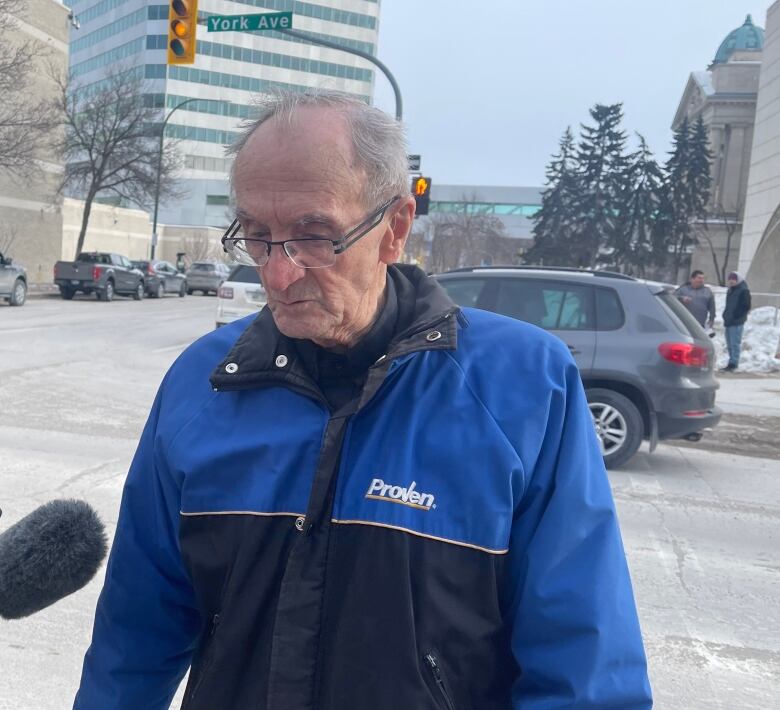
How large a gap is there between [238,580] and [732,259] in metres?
58.0

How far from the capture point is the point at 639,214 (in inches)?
2126

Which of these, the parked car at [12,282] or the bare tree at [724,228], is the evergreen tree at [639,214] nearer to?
the bare tree at [724,228]

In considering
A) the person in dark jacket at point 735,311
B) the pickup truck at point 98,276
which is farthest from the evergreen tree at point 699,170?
the person in dark jacket at point 735,311

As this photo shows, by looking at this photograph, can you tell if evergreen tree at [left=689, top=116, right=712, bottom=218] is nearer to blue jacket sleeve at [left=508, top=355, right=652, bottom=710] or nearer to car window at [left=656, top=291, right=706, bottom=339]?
car window at [left=656, top=291, right=706, bottom=339]

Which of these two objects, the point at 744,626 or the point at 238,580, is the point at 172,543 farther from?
the point at 744,626

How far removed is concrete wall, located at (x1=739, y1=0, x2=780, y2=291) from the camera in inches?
1393

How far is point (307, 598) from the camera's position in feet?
4.99

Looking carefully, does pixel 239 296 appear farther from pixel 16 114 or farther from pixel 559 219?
pixel 559 219

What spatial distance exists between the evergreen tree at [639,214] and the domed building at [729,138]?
321 cm

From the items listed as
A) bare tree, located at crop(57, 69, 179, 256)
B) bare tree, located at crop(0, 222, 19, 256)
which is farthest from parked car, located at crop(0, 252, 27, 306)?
bare tree, located at crop(0, 222, 19, 256)

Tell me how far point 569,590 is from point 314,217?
81 centimetres

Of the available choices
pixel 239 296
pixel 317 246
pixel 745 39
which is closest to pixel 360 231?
pixel 317 246

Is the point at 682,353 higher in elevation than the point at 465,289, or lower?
lower

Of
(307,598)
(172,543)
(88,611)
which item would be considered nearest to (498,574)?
(307,598)
